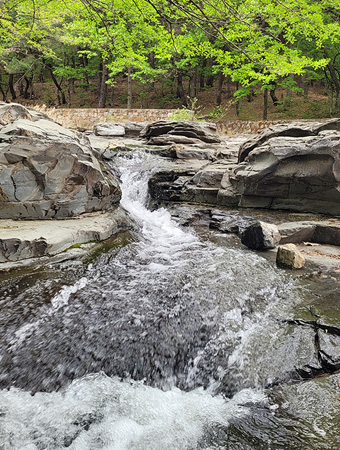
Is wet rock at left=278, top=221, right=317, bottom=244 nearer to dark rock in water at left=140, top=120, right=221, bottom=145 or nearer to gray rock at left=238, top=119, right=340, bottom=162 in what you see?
gray rock at left=238, top=119, right=340, bottom=162

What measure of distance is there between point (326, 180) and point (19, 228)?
6319mm

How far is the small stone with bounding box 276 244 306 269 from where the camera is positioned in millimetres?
4859

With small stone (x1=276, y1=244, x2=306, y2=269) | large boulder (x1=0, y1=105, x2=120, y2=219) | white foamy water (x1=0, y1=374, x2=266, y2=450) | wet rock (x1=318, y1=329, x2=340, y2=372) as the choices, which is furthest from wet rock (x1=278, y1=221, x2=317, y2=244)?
large boulder (x1=0, y1=105, x2=120, y2=219)

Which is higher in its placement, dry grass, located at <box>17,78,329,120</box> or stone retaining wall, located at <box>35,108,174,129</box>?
dry grass, located at <box>17,78,329,120</box>

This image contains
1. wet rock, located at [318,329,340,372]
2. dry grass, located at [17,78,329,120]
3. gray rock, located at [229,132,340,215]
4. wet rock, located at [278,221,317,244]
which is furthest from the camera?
dry grass, located at [17,78,329,120]

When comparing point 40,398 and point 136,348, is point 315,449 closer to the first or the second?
point 136,348

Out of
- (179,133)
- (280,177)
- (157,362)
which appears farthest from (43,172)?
(179,133)

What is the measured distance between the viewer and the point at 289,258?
491 centimetres

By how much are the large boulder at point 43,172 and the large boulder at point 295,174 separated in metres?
3.88

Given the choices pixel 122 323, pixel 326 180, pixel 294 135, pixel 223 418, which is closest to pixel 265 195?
pixel 326 180

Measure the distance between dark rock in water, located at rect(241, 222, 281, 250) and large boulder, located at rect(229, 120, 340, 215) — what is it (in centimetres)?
182

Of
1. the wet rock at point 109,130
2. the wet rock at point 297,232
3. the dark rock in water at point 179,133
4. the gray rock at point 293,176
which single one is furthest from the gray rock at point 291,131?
A: the wet rock at point 109,130

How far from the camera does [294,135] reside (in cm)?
809

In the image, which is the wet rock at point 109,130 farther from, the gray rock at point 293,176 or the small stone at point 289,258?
the small stone at point 289,258
